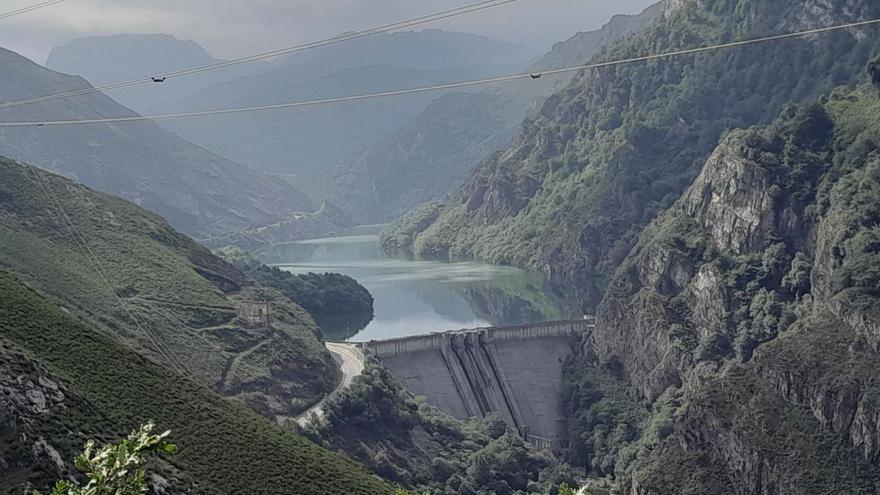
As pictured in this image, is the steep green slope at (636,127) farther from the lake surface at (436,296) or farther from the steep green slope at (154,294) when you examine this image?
the steep green slope at (154,294)

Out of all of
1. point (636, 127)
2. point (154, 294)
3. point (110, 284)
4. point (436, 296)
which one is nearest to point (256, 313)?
point (154, 294)

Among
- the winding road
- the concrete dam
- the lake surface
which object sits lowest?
the lake surface

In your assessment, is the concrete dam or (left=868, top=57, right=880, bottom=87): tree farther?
(left=868, top=57, right=880, bottom=87): tree

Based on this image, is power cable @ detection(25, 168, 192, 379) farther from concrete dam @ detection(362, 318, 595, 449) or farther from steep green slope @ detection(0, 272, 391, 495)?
concrete dam @ detection(362, 318, 595, 449)

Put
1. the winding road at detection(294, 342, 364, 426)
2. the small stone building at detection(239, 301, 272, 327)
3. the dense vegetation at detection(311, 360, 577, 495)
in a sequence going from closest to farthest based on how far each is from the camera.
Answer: the dense vegetation at detection(311, 360, 577, 495) → the winding road at detection(294, 342, 364, 426) → the small stone building at detection(239, 301, 272, 327)

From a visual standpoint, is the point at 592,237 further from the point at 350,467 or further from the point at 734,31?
the point at 350,467

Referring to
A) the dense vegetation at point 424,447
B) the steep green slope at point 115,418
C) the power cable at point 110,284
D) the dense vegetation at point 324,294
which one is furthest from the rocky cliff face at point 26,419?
the dense vegetation at point 324,294

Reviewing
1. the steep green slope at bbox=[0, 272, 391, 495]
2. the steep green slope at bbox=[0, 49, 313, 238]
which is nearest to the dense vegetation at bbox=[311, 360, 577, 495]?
the steep green slope at bbox=[0, 272, 391, 495]
